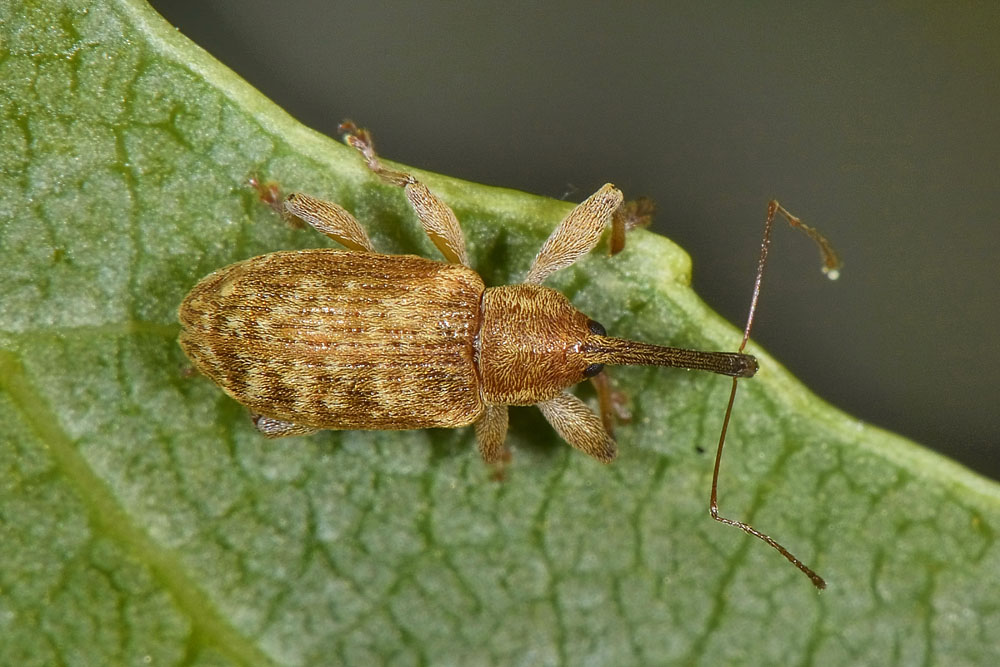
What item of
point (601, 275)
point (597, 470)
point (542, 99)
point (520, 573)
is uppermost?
point (542, 99)

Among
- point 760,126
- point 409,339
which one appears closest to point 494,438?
point 409,339

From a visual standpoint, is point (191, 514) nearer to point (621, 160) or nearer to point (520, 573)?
point (520, 573)

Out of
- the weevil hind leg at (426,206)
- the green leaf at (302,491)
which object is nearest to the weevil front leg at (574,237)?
the green leaf at (302,491)

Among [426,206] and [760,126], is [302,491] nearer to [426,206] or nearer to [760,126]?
[426,206]

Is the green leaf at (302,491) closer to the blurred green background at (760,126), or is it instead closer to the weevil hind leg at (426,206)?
the weevil hind leg at (426,206)

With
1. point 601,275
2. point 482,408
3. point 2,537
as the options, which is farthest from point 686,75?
point 2,537

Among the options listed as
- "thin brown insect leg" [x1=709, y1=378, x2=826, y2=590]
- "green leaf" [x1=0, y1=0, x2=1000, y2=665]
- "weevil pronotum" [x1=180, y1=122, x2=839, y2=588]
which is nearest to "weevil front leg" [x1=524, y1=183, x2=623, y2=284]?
"weevil pronotum" [x1=180, y1=122, x2=839, y2=588]
